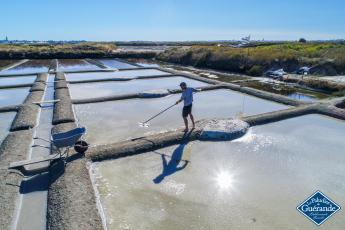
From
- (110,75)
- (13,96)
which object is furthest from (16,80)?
(110,75)

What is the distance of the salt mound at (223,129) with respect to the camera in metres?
5.88

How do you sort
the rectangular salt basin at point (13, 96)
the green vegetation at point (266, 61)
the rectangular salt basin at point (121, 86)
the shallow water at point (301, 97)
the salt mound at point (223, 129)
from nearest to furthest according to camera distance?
1. the salt mound at point (223, 129)
2. the rectangular salt basin at point (13, 96)
3. the shallow water at point (301, 97)
4. the rectangular salt basin at point (121, 86)
5. the green vegetation at point (266, 61)

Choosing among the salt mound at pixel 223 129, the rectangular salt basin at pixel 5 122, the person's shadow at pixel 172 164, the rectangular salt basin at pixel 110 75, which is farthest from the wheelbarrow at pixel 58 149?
the rectangular salt basin at pixel 110 75

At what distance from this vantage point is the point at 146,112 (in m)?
7.70

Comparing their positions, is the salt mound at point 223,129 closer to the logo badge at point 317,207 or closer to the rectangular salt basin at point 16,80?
the logo badge at point 317,207

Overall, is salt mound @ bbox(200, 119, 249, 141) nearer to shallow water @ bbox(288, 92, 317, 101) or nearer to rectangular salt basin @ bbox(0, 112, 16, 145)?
rectangular salt basin @ bbox(0, 112, 16, 145)

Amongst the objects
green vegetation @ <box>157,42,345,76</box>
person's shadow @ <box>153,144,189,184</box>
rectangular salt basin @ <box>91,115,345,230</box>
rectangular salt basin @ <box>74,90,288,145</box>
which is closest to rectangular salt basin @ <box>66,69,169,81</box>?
green vegetation @ <box>157,42,345,76</box>

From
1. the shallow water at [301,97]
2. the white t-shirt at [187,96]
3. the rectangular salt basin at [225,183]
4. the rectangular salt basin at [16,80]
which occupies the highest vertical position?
the white t-shirt at [187,96]

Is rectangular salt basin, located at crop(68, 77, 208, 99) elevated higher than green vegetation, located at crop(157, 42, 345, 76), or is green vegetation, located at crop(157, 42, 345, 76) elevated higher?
green vegetation, located at crop(157, 42, 345, 76)

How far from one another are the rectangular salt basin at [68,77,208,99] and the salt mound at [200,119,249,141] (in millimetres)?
4623

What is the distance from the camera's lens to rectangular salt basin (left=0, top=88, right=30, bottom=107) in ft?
29.5

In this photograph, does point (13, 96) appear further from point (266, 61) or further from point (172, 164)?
point (266, 61)

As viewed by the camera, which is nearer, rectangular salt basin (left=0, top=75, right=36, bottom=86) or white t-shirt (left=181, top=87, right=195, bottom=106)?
white t-shirt (left=181, top=87, right=195, bottom=106)

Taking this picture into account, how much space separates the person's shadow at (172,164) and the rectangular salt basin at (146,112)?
102cm
